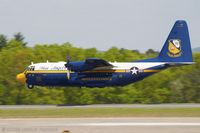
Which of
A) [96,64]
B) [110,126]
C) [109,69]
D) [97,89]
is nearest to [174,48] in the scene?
[109,69]

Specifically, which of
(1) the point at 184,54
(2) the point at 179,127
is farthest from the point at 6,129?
(1) the point at 184,54

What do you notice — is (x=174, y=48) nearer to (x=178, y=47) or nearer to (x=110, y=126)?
(x=178, y=47)

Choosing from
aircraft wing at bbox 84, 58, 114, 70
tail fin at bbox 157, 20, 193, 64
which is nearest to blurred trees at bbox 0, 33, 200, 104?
tail fin at bbox 157, 20, 193, 64

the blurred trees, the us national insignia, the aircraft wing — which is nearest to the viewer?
the aircraft wing

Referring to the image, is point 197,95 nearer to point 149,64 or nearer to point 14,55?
point 149,64

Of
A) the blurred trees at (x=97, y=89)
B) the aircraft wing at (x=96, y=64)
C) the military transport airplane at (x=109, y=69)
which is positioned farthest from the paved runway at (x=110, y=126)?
the blurred trees at (x=97, y=89)

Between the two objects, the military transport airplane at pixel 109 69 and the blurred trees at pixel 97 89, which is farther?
the blurred trees at pixel 97 89

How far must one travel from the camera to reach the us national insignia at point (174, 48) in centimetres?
4781

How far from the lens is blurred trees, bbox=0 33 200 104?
174ft

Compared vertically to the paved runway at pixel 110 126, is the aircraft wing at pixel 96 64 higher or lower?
higher

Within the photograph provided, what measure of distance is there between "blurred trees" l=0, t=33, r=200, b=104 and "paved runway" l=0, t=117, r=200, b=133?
24.9m

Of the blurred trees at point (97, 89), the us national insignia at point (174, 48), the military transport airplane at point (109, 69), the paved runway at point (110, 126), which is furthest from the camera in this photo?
the blurred trees at point (97, 89)

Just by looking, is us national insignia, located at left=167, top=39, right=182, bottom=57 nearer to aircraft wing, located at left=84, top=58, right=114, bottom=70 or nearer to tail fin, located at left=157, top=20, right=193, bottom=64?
tail fin, located at left=157, top=20, right=193, bottom=64

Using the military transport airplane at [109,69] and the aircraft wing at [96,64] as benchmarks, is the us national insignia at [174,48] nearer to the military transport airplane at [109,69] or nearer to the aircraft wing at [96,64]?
the military transport airplane at [109,69]
